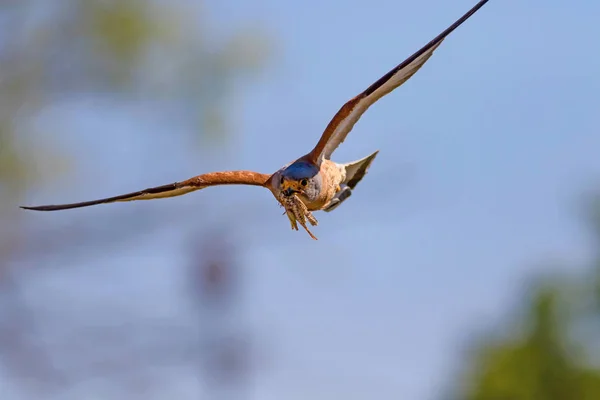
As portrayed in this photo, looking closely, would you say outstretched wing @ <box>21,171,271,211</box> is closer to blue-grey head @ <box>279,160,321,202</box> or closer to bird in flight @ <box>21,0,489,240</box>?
bird in flight @ <box>21,0,489,240</box>

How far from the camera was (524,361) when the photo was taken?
4809 cm

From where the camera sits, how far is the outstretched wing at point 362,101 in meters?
7.52

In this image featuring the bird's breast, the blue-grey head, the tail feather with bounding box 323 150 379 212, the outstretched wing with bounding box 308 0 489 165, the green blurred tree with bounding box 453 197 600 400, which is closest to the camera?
the outstretched wing with bounding box 308 0 489 165

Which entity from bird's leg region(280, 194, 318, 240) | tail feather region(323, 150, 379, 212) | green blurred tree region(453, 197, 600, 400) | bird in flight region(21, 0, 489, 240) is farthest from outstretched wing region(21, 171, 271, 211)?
green blurred tree region(453, 197, 600, 400)

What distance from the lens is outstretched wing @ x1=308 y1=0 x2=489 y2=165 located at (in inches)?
296

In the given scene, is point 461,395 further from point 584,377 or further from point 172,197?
point 172,197

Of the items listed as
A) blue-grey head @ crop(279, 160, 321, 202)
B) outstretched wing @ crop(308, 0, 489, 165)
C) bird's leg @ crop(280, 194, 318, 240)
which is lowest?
bird's leg @ crop(280, 194, 318, 240)

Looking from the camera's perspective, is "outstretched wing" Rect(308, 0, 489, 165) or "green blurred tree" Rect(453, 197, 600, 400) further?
"green blurred tree" Rect(453, 197, 600, 400)

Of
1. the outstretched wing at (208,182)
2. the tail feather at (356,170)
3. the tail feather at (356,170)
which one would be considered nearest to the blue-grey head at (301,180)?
the outstretched wing at (208,182)

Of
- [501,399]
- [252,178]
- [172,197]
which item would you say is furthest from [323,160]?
[501,399]

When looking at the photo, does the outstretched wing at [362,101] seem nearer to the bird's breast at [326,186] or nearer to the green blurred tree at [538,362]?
the bird's breast at [326,186]

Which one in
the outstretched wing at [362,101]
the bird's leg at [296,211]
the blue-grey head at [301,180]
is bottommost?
the bird's leg at [296,211]

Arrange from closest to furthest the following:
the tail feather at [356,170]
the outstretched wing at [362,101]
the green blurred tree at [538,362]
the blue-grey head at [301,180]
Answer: the outstretched wing at [362,101] < the blue-grey head at [301,180] < the tail feather at [356,170] < the green blurred tree at [538,362]

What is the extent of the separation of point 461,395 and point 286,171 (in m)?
41.4
